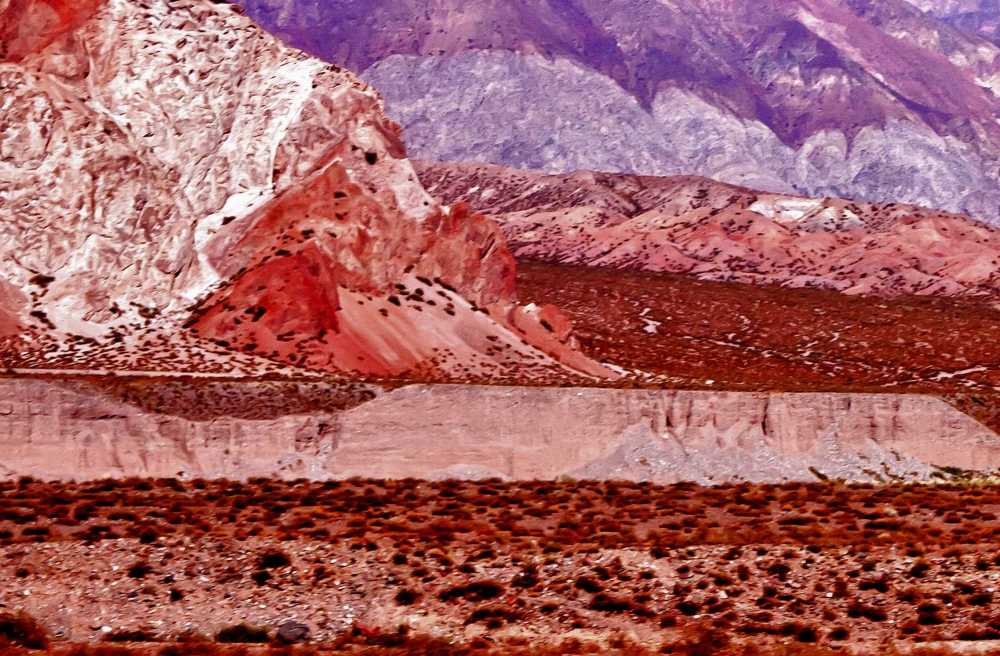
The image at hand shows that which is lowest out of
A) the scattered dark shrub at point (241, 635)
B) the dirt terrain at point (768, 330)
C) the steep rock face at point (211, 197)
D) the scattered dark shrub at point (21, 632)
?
the scattered dark shrub at point (241, 635)

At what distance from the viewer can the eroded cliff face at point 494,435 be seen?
40906 mm

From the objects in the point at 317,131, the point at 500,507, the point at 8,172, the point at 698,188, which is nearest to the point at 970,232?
the point at 698,188

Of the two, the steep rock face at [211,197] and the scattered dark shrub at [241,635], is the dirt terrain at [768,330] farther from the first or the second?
the scattered dark shrub at [241,635]

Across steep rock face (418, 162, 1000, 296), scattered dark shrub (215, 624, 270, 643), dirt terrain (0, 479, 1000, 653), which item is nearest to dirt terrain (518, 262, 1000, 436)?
steep rock face (418, 162, 1000, 296)

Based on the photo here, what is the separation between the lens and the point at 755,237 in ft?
520

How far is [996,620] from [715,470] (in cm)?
2226

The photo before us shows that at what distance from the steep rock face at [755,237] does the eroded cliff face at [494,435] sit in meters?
93.1

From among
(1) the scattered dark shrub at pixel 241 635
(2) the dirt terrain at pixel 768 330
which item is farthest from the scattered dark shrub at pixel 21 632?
(2) the dirt terrain at pixel 768 330

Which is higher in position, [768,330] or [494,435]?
[768,330]

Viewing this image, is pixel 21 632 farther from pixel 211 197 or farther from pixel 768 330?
pixel 768 330

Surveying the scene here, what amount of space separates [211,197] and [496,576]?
131 ft

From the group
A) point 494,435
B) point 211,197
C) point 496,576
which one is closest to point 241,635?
point 496,576

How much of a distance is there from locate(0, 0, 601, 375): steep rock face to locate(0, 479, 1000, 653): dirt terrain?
90.2 ft

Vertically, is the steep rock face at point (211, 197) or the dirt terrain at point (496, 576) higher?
the steep rock face at point (211, 197)
